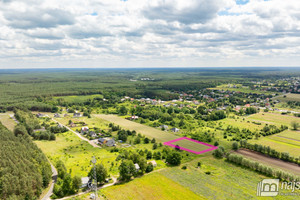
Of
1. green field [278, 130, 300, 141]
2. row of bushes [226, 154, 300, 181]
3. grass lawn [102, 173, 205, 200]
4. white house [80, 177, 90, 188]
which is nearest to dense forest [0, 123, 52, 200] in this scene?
white house [80, 177, 90, 188]

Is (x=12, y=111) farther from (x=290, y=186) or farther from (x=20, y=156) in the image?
(x=290, y=186)

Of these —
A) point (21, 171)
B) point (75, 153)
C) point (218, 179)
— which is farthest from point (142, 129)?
point (21, 171)

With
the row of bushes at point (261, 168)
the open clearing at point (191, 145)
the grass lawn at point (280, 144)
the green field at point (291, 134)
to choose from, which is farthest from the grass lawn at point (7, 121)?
the green field at point (291, 134)

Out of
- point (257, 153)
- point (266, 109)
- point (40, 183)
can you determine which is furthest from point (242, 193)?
point (266, 109)

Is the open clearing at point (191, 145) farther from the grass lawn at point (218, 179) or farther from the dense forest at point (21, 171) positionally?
the dense forest at point (21, 171)

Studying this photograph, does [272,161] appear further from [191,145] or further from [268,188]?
[191,145]
